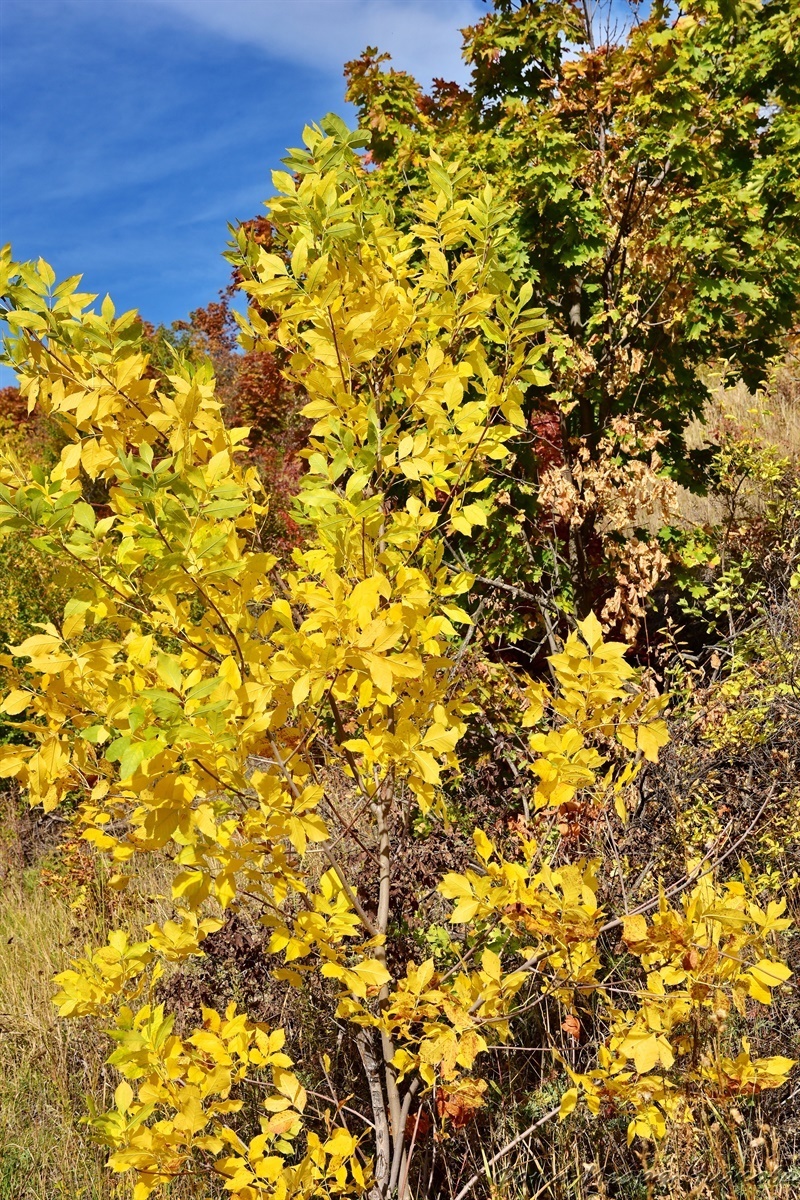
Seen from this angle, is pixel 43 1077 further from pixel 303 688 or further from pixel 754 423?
pixel 754 423

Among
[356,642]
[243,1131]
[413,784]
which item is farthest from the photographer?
[243,1131]

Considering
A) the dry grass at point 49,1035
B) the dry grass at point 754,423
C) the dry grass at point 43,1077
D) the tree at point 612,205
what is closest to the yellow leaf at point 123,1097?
the dry grass at point 49,1035

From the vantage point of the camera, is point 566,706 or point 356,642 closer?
point 356,642

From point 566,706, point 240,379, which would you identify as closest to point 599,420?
point 566,706

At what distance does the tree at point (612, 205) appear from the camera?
3.59m

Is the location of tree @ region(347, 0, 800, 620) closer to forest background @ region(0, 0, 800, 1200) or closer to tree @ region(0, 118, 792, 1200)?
forest background @ region(0, 0, 800, 1200)

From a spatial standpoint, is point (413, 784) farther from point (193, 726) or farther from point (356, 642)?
point (193, 726)

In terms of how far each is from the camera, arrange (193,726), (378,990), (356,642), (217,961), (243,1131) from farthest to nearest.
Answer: (217,961) → (243,1131) → (378,990) → (356,642) → (193,726)

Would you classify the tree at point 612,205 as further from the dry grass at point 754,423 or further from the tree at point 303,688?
the tree at point 303,688

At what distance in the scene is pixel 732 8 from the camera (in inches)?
159

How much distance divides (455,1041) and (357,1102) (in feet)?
3.99

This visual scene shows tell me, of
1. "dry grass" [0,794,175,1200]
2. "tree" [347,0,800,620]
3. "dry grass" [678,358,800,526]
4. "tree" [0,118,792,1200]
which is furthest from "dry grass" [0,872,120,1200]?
"dry grass" [678,358,800,526]

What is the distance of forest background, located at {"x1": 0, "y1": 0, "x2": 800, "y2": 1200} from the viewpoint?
1.37 metres

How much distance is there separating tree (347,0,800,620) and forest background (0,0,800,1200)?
0.03 meters
